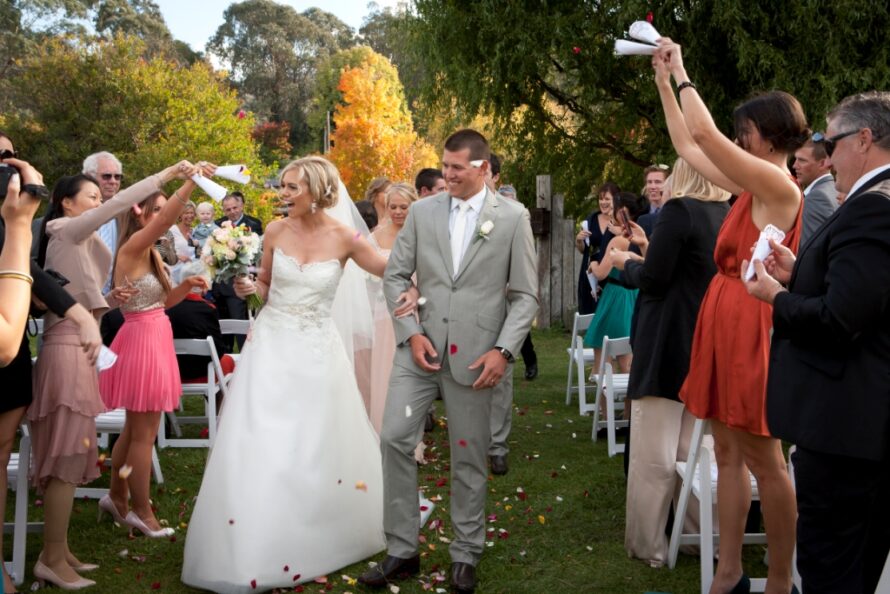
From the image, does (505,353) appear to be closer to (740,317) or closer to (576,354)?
(740,317)

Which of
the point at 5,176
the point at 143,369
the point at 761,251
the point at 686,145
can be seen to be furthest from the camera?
the point at 143,369

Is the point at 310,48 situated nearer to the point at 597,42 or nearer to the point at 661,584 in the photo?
the point at 597,42

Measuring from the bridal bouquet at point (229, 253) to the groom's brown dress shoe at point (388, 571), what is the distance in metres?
2.30

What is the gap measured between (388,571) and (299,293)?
173 centimetres

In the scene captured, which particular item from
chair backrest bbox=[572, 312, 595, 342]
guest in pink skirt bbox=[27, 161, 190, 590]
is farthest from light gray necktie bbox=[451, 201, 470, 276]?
chair backrest bbox=[572, 312, 595, 342]

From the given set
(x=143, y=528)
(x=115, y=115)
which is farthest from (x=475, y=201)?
(x=115, y=115)

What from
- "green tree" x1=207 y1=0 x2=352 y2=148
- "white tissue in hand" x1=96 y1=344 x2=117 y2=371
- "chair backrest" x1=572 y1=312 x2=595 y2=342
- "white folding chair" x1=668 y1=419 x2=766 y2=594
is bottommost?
"white folding chair" x1=668 y1=419 x2=766 y2=594

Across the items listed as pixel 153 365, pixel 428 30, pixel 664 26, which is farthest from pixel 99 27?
pixel 153 365

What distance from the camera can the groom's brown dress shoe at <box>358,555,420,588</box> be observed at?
4.76m

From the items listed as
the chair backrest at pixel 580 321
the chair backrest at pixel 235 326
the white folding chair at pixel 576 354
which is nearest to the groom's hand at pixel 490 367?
the chair backrest at pixel 235 326

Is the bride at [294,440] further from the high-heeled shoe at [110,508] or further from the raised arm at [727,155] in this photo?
the raised arm at [727,155]

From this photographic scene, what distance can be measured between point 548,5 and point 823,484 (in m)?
13.6

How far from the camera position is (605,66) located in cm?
1514

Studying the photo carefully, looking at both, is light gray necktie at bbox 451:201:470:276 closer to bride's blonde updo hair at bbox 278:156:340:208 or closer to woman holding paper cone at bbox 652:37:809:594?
bride's blonde updo hair at bbox 278:156:340:208
